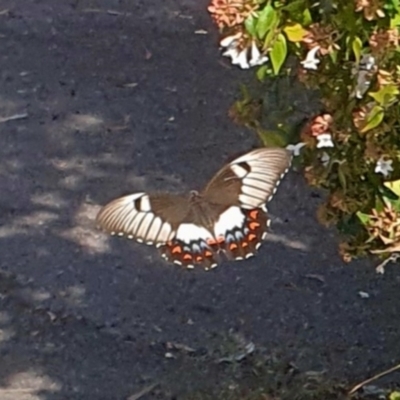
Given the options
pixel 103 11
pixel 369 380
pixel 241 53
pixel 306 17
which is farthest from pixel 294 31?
pixel 103 11

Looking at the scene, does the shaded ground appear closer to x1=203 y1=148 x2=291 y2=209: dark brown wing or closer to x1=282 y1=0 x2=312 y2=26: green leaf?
x1=203 y1=148 x2=291 y2=209: dark brown wing

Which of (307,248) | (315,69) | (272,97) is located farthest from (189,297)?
(315,69)

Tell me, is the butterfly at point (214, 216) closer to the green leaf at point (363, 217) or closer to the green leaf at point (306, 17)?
the green leaf at point (363, 217)

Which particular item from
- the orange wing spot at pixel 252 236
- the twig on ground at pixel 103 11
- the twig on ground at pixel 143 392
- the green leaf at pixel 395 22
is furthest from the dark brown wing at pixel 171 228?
the twig on ground at pixel 103 11

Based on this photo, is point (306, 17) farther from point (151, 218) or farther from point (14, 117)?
point (14, 117)

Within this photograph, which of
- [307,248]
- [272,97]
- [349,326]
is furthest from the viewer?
[307,248]

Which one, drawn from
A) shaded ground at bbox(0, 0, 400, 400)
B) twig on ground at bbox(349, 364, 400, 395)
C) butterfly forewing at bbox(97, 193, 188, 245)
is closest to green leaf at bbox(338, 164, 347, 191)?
butterfly forewing at bbox(97, 193, 188, 245)

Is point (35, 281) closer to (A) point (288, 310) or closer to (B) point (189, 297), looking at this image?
(B) point (189, 297)
